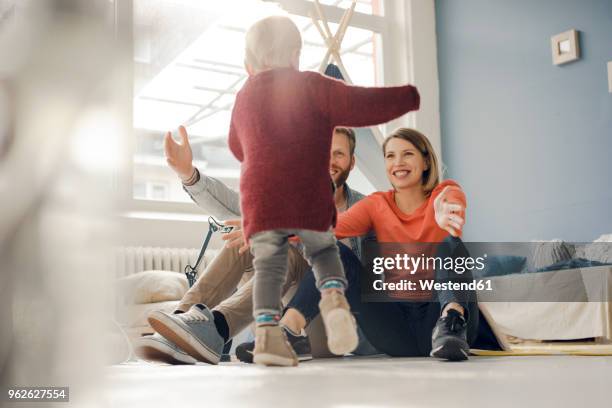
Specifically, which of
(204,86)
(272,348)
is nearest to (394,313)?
(272,348)

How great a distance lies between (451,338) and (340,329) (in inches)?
9.3

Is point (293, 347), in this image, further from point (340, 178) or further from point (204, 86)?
point (204, 86)

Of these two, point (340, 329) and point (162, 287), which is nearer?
point (340, 329)

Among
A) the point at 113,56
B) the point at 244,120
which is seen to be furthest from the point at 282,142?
the point at 113,56

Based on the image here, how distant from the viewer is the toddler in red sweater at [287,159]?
0.77m

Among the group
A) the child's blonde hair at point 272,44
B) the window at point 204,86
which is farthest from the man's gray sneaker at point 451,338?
the window at point 204,86

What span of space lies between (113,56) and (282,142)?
693 mm

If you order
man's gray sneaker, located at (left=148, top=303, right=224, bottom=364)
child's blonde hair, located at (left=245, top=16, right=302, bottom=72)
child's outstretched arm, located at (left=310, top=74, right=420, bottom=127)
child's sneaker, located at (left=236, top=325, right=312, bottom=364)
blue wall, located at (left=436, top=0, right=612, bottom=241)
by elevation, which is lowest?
child's sneaker, located at (left=236, top=325, right=312, bottom=364)

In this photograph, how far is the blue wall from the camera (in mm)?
2303

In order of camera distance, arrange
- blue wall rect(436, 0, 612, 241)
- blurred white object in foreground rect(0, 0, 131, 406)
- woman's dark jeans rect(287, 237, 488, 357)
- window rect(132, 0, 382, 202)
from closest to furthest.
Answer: blurred white object in foreground rect(0, 0, 131, 406)
woman's dark jeans rect(287, 237, 488, 357)
blue wall rect(436, 0, 612, 241)
window rect(132, 0, 382, 202)

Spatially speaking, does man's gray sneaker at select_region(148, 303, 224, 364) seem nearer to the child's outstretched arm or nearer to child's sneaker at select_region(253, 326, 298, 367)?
child's sneaker at select_region(253, 326, 298, 367)

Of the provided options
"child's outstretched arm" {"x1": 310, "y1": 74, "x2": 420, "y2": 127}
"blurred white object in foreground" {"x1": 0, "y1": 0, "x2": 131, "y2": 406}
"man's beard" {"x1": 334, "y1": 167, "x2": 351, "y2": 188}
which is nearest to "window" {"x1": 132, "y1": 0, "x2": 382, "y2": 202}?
"man's beard" {"x1": 334, "y1": 167, "x2": 351, "y2": 188}

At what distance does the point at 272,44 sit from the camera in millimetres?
820

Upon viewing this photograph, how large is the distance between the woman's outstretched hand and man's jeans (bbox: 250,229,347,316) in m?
0.24
